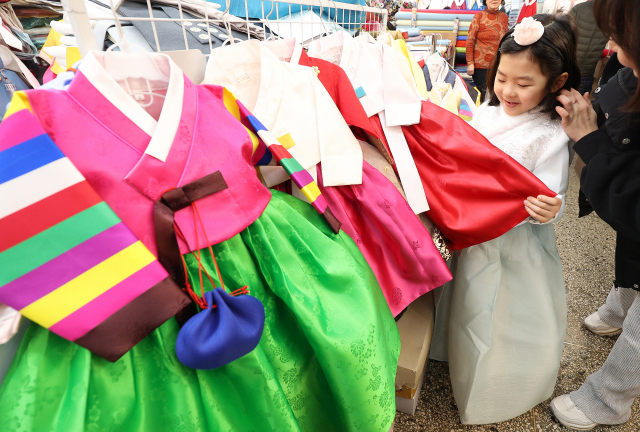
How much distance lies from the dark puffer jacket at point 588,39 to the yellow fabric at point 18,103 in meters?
3.19

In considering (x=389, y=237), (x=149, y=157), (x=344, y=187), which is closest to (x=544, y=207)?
(x=389, y=237)

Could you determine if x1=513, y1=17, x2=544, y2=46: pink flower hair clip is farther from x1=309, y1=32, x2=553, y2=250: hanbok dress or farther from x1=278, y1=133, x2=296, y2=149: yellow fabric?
x1=278, y1=133, x2=296, y2=149: yellow fabric

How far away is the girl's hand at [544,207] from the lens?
2.71ft

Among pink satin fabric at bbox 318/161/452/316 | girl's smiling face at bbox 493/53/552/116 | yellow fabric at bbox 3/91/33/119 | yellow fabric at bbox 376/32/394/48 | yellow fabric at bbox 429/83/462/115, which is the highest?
yellow fabric at bbox 3/91/33/119

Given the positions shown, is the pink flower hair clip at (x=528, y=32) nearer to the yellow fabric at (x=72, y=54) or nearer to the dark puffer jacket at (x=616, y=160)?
the dark puffer jacket at (x=616, y=160)

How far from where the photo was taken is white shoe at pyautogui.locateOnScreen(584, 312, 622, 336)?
1.42 meters

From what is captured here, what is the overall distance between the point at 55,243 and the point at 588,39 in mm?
3404

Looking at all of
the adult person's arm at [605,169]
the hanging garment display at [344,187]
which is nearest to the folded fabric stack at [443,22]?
the adult person's arm at [605,169]

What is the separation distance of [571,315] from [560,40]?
3.99ft

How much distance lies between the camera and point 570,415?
1112 millimetres

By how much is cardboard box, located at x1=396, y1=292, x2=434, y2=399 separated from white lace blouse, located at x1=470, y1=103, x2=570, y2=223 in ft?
1.50

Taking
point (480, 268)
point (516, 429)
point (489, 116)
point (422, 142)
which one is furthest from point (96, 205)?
point (516, 429)

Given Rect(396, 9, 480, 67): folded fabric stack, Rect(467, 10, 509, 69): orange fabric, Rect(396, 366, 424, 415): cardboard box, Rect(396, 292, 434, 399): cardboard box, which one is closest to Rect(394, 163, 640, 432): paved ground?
Rect(396, 366, 424, 415): cardboard box

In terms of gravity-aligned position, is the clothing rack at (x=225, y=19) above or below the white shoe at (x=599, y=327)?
above
